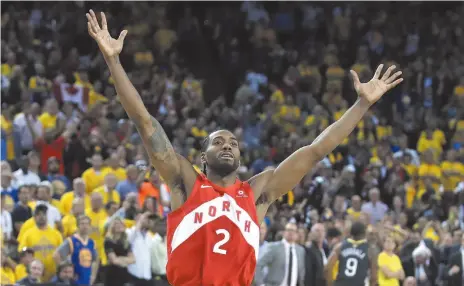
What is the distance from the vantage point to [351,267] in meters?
13.5

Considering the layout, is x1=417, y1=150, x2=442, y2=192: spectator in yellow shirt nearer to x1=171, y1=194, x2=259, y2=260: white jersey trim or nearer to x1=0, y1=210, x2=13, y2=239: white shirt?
x1=0, y1=210, x2=13, y2=239: white shirt

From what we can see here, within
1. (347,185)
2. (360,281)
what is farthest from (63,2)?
(360,281)

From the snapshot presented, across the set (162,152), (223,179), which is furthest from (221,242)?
(162,152)

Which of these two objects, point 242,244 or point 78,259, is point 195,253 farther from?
point 78,259

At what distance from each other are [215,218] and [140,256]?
23.3 ft

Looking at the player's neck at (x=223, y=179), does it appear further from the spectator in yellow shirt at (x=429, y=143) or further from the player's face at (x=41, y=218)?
Answer: the spectator in yellow shirt at (x=429, y=143)

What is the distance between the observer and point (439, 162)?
19953 millimetres

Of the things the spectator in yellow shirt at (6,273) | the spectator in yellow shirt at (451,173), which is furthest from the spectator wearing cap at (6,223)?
the spectator in yellow shirt at (451,173)

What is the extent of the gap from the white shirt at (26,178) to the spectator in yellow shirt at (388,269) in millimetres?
4705

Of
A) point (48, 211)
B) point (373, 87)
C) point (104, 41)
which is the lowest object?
point (373, 87)

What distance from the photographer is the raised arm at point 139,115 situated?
6340 mm

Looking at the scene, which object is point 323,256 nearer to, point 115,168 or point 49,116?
point 115,168

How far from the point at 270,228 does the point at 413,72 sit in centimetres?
986

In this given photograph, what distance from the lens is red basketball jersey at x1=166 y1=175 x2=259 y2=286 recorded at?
6352 millimetres
